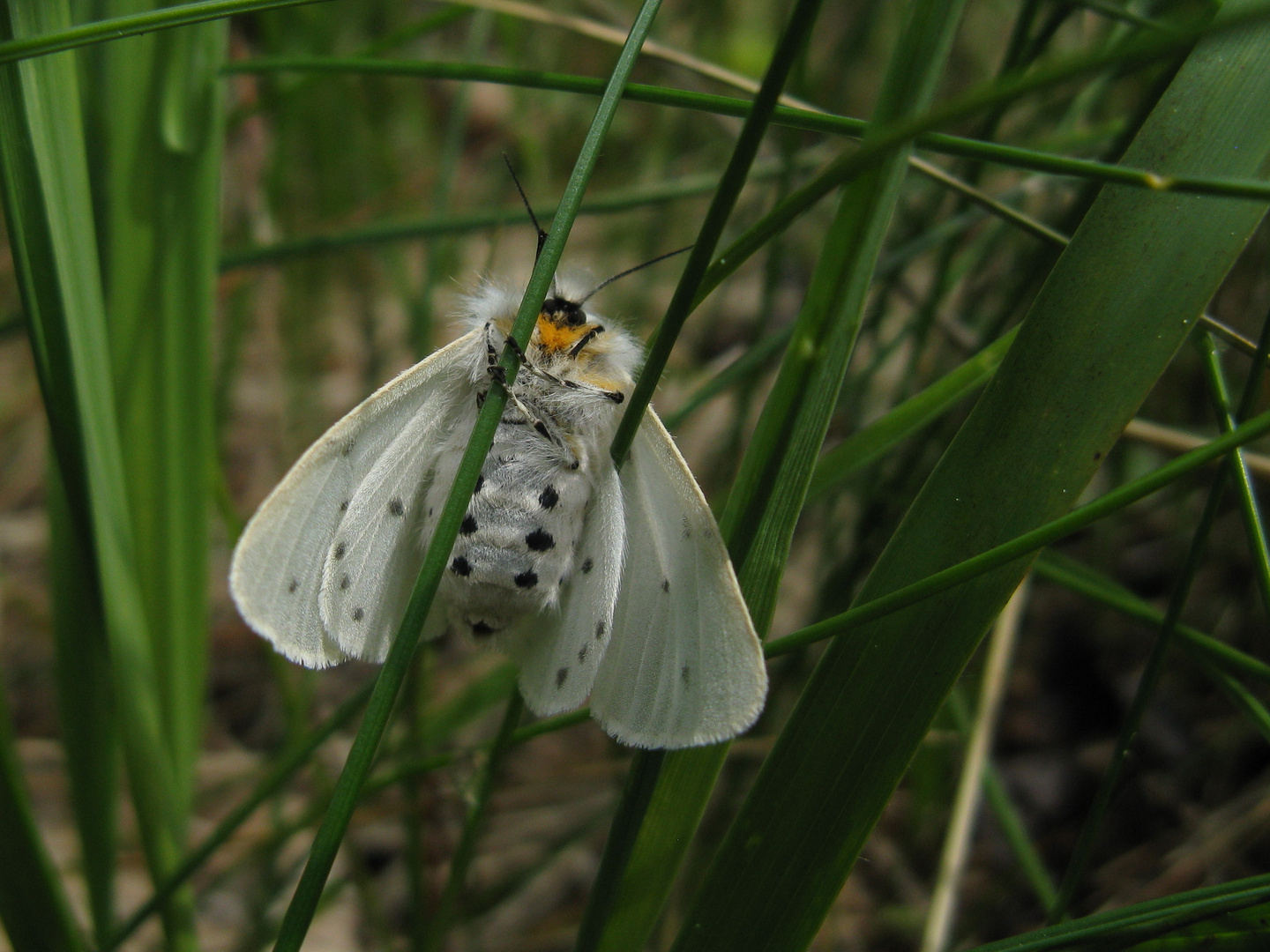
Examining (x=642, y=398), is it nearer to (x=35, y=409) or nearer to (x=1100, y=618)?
(x=1100, y=618)

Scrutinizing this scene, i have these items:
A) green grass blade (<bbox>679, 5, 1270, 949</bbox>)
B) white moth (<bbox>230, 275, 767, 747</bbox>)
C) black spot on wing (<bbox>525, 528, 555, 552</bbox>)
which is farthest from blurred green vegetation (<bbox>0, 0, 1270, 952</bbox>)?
black spot on wing (<bbox>525, 528, 555, 552</bbox>)

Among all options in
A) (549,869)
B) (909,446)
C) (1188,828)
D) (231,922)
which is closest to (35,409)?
(231,922)

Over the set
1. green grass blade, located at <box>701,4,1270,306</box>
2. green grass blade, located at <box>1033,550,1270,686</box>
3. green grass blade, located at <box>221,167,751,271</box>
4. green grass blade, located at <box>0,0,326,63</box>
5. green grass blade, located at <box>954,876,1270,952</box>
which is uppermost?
green grass blade, located at <box>0,0,326,63</box>

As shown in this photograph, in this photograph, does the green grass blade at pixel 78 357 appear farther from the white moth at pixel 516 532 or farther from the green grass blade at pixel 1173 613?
the green grass blade at pixel 1173 613

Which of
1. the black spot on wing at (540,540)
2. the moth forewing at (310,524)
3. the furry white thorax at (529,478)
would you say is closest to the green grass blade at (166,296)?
the moth forewing at (310,524)

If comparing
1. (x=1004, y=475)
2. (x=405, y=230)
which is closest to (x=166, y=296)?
(x=405, y=230)

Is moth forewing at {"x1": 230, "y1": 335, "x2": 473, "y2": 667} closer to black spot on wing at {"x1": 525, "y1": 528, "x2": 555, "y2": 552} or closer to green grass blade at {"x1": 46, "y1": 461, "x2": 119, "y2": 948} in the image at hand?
black spot on wing at {"x1": 525, "y1": 528, "x2": 555, "y2": 552}
